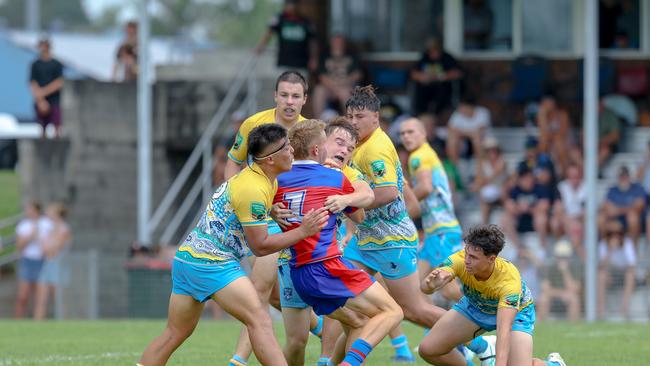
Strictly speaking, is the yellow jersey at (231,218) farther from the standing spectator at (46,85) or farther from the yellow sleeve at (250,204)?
the standing spectator at (46,85)

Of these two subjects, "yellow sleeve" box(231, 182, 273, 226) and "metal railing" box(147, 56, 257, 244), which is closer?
"yellow sleeve" box(231, 182, 273, 226)

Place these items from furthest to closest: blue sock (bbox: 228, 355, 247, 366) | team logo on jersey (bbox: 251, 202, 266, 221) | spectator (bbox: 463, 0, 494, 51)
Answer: spectator (bbox: 463, 0, 494, 51) < blue sock (bbox: 228, 355, 247, 366) < team logo on jersey (bbox: 251, 202, 266, 221)

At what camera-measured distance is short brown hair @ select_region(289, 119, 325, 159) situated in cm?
914

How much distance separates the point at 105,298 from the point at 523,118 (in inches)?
315

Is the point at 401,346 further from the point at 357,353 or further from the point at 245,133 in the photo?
the point at 357,353

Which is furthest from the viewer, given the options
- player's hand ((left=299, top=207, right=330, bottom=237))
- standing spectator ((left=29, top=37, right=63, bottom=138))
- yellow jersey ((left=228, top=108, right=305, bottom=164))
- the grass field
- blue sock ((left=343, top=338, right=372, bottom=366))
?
standing spectator ((left=29, top=37, right=63, bottom=138))

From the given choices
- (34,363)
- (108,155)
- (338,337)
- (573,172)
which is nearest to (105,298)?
(108,155)

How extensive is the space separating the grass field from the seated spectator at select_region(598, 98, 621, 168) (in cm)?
548

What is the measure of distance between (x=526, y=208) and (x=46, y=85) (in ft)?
27.1

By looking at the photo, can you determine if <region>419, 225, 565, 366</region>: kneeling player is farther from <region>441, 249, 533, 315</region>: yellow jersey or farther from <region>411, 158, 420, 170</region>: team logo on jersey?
<region>411, 158, 420, 170</region>: team logo on jersey

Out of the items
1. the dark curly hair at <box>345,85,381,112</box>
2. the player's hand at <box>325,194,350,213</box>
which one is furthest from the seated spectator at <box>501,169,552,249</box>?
the player's hand at <box>325,194,350,213</box>

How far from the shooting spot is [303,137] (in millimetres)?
9148

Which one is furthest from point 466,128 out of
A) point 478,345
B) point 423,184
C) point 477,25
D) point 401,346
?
point 478,345

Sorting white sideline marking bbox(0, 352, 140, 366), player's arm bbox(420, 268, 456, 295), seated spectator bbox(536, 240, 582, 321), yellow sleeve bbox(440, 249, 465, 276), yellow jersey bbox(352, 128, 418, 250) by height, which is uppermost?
yellow jersey bbox(352, 128, 418, 250)
